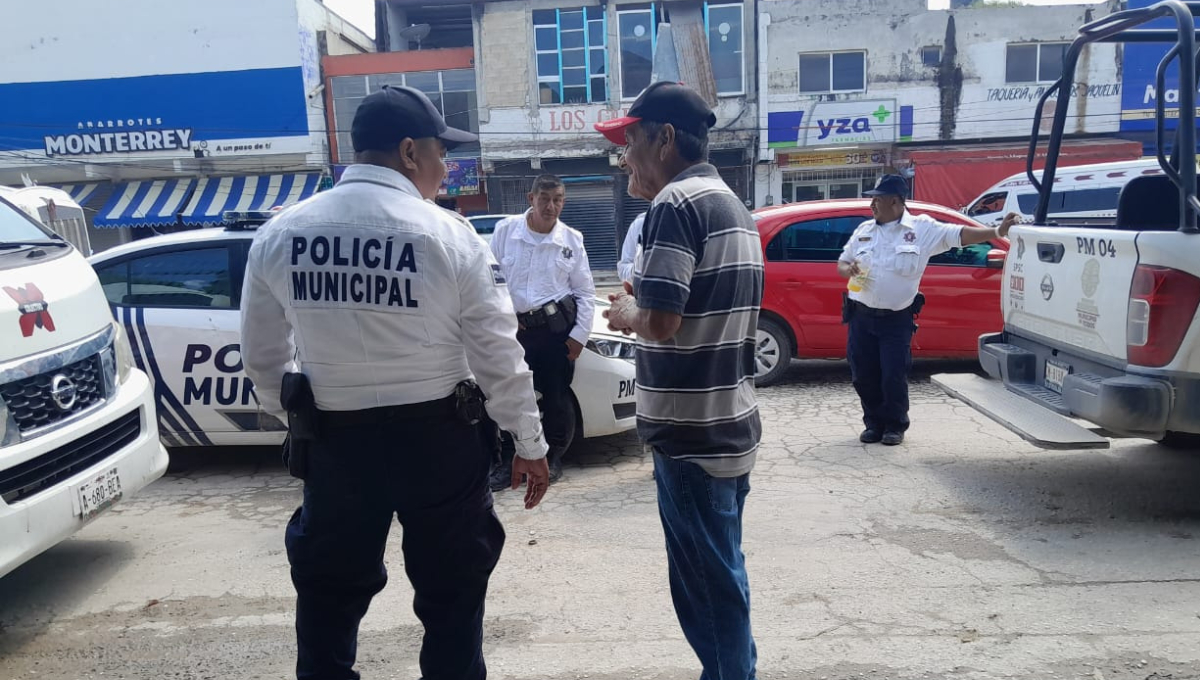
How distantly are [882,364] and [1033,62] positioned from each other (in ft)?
71.3

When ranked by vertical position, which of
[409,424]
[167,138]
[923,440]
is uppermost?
[167,138]

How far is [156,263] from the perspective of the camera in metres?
5.20

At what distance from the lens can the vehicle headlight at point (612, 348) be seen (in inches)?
205

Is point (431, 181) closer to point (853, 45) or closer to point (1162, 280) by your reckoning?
point (1162, 280)

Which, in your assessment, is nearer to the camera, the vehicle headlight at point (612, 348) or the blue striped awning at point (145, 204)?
the vehicle headlight at point (612, 348)

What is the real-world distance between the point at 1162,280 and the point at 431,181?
3210 mm

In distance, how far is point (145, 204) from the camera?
2288cm

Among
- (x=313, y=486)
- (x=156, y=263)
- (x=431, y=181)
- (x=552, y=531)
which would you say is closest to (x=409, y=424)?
(x=313, y=486)

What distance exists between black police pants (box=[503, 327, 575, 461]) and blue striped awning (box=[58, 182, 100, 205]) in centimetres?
2346

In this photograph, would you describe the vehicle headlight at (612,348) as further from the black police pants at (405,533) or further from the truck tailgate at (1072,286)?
the black police pants at (405,533)

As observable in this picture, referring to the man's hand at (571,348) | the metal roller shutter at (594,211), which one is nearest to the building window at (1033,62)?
the metal roller shutter at (594,211)

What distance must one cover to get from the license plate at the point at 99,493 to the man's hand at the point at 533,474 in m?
1.99

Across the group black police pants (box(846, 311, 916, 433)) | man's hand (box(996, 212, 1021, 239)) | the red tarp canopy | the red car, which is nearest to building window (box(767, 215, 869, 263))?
the red car

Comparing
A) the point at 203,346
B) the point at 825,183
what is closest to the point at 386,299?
the point at 203,346
